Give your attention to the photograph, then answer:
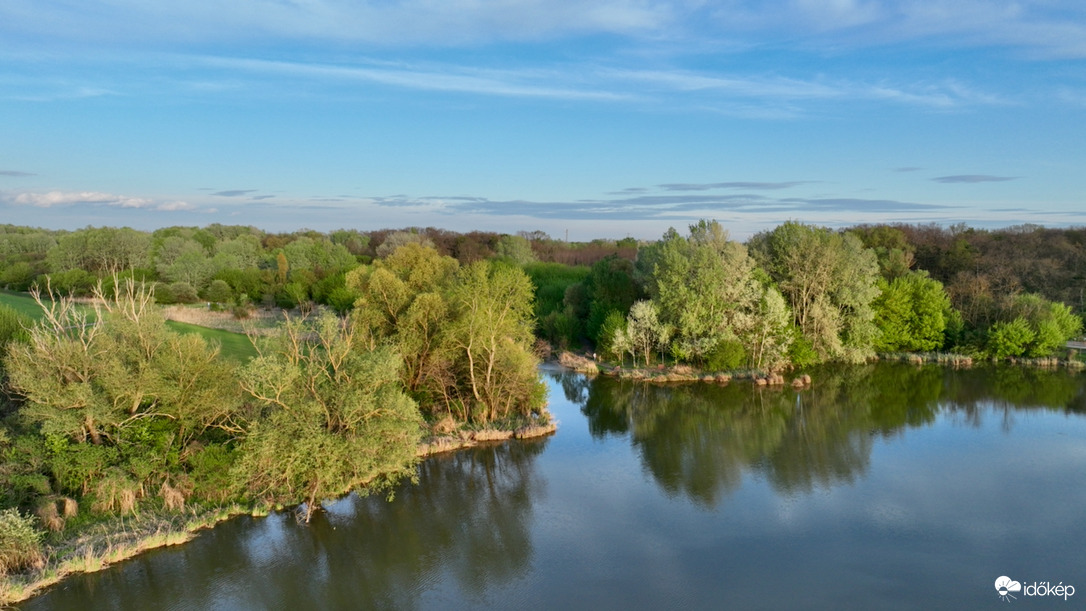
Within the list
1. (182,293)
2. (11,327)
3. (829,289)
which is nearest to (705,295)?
(829,289)

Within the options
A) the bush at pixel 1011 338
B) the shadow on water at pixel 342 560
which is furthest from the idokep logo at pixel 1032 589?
the bush at pixel 1011 338

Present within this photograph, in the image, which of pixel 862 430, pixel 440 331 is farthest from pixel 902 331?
pixel 440 331

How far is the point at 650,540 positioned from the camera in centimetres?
1694

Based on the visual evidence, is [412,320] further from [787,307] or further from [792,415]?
[787,307]

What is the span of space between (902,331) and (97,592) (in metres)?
42.9

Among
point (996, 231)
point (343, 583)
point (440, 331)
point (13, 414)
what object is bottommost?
point (343, 583)

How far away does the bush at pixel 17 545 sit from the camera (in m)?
14.3

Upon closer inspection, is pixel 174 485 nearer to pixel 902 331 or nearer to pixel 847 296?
pixel 847 296

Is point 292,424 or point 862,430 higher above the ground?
point 292,424

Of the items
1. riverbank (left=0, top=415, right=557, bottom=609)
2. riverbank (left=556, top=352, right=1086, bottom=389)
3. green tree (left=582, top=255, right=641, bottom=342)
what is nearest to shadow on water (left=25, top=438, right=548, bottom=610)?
riverbank (left=0, top=415, right=557, bottom=609)

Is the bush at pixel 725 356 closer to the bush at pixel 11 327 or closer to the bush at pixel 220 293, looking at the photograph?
the bush at pixel 11 327

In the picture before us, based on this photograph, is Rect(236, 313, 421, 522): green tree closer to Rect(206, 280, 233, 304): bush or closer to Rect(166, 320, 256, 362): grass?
Rect(166, 320, 256, 362): grass

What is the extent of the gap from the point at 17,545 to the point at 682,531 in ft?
50.7

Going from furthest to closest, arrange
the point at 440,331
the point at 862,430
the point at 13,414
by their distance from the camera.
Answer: the point at 862,430 → the point at 440,331 → the point at 13,414
